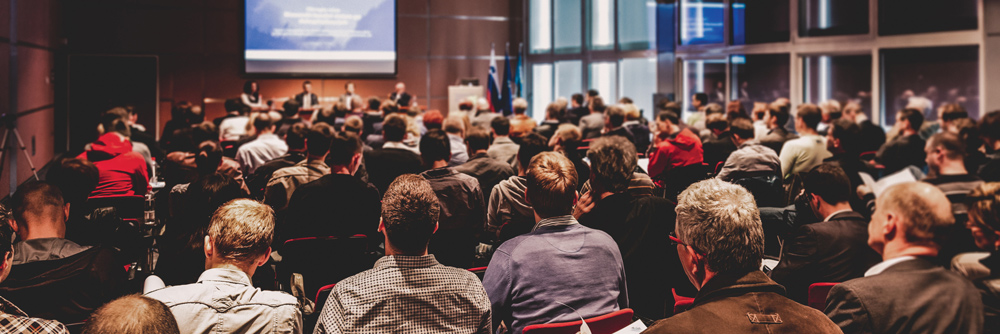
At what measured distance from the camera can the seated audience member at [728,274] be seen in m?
1.55

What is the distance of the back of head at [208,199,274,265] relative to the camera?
7.27 ft

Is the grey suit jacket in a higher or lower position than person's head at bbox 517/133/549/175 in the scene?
lower

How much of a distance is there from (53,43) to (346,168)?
33.0ft

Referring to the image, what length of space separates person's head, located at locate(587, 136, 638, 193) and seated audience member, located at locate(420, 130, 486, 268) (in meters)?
1.03

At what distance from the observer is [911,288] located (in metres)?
2.06

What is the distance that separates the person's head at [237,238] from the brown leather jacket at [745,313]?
133 centimetres

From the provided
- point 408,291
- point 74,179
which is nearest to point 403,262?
point 408,291

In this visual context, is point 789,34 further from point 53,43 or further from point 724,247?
point 53,43

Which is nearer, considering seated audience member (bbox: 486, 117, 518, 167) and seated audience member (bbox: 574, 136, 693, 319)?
seated audience member (bbox: 574, 136, 693, 319)

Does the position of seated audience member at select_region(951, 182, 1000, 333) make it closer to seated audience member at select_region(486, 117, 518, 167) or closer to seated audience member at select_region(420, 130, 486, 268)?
seated audience member at select_region(420, 130, 486, 268)

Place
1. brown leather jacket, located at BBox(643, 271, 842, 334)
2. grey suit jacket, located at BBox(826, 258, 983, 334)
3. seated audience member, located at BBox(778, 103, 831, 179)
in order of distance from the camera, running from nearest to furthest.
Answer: brown leather jacket, located at BBox(643, 271, 842, 334) < grey suit jacket, located at BBox(826, 258, 983, 334) < seated audience member, located at BBox(778, 103, 831, 179)

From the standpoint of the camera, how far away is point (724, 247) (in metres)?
1.68

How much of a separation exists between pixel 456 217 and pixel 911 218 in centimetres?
253

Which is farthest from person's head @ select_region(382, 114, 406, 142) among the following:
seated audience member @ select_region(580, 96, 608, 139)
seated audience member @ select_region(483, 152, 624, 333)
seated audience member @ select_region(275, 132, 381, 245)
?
seated audience member @ select_region(580, 96, 608, 139)
